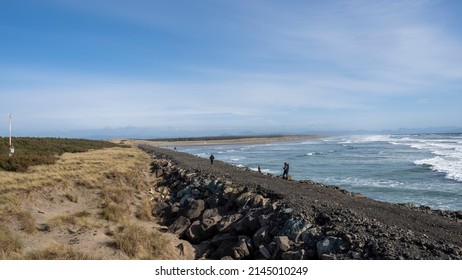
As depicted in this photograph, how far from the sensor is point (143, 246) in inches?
361

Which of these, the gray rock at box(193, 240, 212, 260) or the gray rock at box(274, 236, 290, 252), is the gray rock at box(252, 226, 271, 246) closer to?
the gray rock at box(274, 236, 290, 252)

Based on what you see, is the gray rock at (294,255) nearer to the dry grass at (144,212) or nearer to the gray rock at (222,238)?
the gray rock at (222,238)

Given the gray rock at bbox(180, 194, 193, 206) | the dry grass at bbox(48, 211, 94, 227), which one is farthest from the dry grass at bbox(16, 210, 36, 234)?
the gray rock at bbox(180, 194, 193, 206)

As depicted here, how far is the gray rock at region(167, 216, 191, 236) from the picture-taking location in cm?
1173

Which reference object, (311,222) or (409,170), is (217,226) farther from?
(409,170)

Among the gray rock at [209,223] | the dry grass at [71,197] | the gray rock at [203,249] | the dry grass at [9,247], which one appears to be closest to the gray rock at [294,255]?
the gray rock at [203,249]

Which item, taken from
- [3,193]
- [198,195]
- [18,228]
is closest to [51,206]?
[3,193]

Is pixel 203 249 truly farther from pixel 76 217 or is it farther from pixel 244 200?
pixel 76 217

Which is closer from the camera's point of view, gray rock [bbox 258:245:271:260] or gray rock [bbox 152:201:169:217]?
gray rock [bbox 258:245:271:260]

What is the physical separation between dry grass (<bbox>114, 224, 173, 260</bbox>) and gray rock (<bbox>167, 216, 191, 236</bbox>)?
196cm

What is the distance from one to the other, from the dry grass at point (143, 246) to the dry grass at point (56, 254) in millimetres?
954

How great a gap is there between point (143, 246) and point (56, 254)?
2030 mm

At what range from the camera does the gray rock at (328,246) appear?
25.9 feet

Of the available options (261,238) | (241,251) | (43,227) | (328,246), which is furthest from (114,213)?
(328,246)
